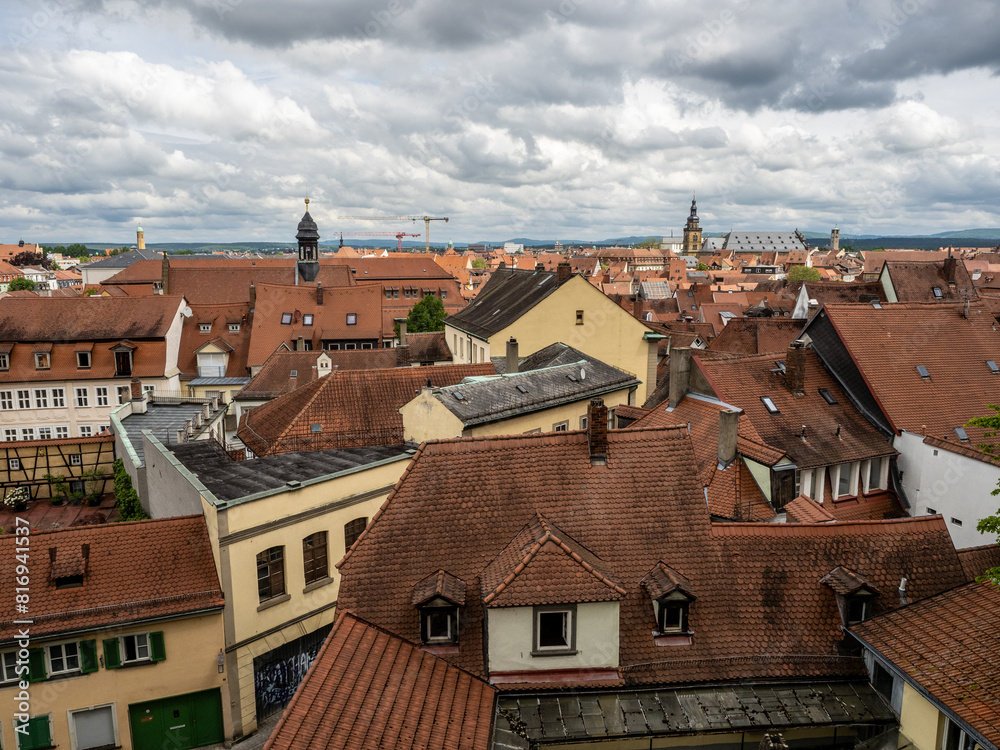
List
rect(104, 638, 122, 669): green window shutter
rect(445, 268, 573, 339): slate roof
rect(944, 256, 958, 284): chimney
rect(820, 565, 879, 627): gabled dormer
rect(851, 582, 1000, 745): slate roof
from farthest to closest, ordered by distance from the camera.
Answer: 1. rect(944, 256, 958, 284): chimney
2. rect(445, 268, 573, 339): slate roof
3. rect(104, 638, 122, 669): green window shutter
4. rect(820, 565, 879, 627): gabled dormer
5. rect(851, 582, 1000, 745): slate roof

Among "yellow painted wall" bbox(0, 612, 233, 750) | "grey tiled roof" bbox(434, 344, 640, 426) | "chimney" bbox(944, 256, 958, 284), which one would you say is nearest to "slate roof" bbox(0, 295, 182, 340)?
"grey tiled roof" bbox(434, 344, 640, 426)

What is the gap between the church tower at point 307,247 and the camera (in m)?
87.4

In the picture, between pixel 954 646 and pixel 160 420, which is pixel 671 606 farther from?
pixel 160 420

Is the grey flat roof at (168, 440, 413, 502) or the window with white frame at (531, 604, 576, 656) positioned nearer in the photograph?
the window with white frame at (531, 604, 576, 656)

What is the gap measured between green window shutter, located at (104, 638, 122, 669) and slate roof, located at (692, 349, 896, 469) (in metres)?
23.3

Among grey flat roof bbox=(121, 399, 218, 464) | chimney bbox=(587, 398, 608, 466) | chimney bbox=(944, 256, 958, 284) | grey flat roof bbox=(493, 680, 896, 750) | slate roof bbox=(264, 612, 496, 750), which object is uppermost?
chimney bbox=(944, 256, 958, 284)

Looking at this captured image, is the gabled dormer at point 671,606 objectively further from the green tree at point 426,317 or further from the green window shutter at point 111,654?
the green tree at point 426,317

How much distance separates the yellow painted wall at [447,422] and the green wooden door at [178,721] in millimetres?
11146

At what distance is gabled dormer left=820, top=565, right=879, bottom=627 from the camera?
50.2 ft

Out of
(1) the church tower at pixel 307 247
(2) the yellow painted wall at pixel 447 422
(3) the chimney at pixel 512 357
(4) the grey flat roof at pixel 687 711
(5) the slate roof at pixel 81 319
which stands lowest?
(4) the grey flat roof at pixel 687 711

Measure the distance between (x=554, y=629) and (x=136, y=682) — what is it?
12258 mm

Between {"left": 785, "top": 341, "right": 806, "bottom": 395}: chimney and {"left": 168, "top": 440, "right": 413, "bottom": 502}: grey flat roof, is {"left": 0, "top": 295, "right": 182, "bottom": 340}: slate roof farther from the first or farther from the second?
{"left": 785, "top": 341, "right": 806, "bottom": 395}: chimney

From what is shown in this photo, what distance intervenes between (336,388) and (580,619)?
20970 millimetres

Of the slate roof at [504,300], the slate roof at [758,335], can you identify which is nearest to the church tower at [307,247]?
the slate roof at [504,300]
